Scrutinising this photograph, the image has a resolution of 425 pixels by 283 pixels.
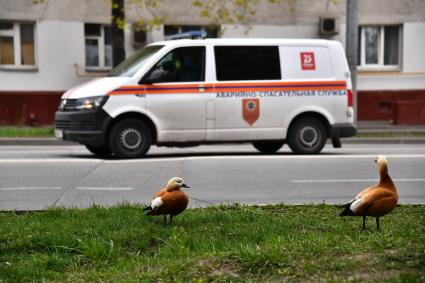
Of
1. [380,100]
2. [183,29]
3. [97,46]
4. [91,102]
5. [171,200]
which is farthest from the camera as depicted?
[380,100]

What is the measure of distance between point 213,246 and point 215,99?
8.26 meters

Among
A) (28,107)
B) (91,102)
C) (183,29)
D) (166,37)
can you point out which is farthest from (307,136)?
(28,107)

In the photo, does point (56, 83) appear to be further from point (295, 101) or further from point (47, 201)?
point (47, 201)

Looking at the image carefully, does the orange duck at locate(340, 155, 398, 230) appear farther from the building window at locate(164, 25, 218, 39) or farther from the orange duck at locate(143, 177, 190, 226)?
the building window at locate(164, 25, 218, 39)

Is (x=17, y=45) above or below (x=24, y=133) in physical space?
above

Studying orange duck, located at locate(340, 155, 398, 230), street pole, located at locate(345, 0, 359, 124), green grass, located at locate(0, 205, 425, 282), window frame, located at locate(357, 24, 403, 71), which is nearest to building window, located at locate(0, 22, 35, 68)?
street pole, located at locate(345, 0, 359, 124)

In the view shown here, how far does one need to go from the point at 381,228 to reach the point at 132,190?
4.03 m

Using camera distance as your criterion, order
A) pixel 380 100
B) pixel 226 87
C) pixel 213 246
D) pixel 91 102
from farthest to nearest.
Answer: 1. pixel 380 100
2. pixel 226 87
3. pixel 91 102
4. pixel 213 246

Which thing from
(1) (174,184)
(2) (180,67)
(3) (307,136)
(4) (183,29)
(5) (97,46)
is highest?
(4) (183,29)

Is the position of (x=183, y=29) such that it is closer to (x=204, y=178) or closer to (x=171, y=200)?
(x=204, y=178)

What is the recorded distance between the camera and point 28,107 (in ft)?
78.2

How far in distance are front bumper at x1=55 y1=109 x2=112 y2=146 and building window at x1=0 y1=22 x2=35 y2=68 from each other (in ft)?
36.6

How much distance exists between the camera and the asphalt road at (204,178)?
9.05m

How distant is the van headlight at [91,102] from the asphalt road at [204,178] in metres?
0.87
